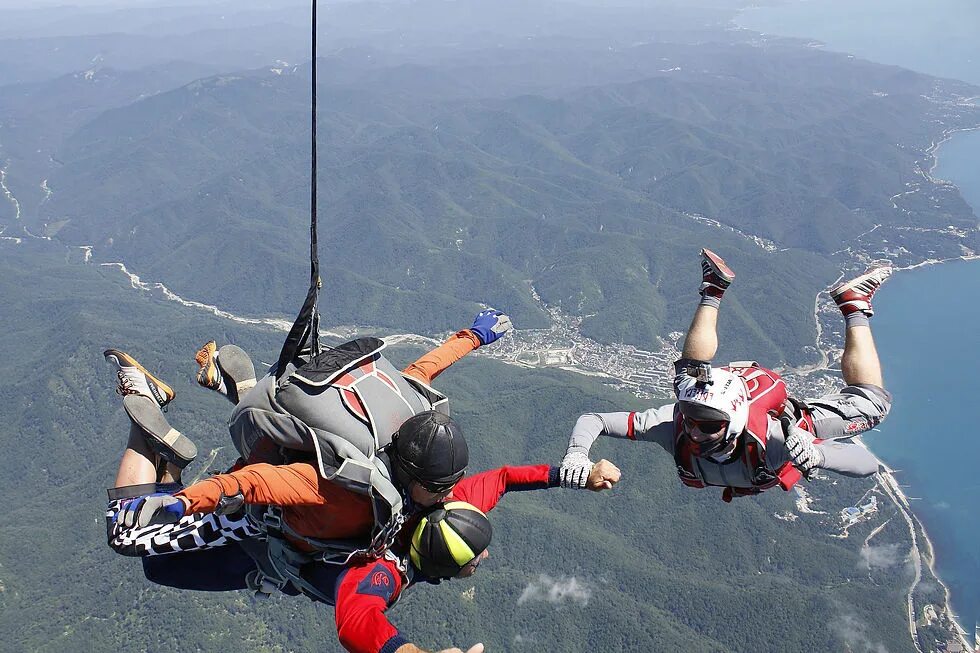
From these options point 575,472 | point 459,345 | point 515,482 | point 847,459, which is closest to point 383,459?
point 515,482

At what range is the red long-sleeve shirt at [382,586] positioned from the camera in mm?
4648

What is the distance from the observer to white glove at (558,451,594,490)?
19.2 ft

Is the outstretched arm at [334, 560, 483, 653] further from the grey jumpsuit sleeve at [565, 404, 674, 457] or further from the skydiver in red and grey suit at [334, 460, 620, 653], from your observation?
the grey jumpsuit sleeve at [565, 404, 674, 457]

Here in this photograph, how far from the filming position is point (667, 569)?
82625 mm

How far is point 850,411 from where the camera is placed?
6824 millimetres

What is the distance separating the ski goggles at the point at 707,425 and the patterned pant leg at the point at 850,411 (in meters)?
1.36

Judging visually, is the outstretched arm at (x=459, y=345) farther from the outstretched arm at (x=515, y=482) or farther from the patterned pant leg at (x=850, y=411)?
the patterned pant leg at (x=850, y=411)

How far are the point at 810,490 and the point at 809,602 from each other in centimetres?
1938

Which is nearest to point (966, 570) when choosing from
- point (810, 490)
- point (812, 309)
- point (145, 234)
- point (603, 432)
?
point (810, 490)

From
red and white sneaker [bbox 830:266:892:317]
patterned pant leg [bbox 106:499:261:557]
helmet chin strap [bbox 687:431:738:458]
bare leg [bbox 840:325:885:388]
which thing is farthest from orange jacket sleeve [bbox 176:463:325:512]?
red and white sneaker [bbox 830:266:892:317]

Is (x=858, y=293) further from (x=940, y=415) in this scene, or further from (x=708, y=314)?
(x=940, y=415)

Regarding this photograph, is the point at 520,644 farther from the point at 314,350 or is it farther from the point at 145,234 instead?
the point at 145,234

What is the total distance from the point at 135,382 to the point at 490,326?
13.0ft

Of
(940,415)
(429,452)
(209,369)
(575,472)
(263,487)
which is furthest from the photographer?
(940,415)
